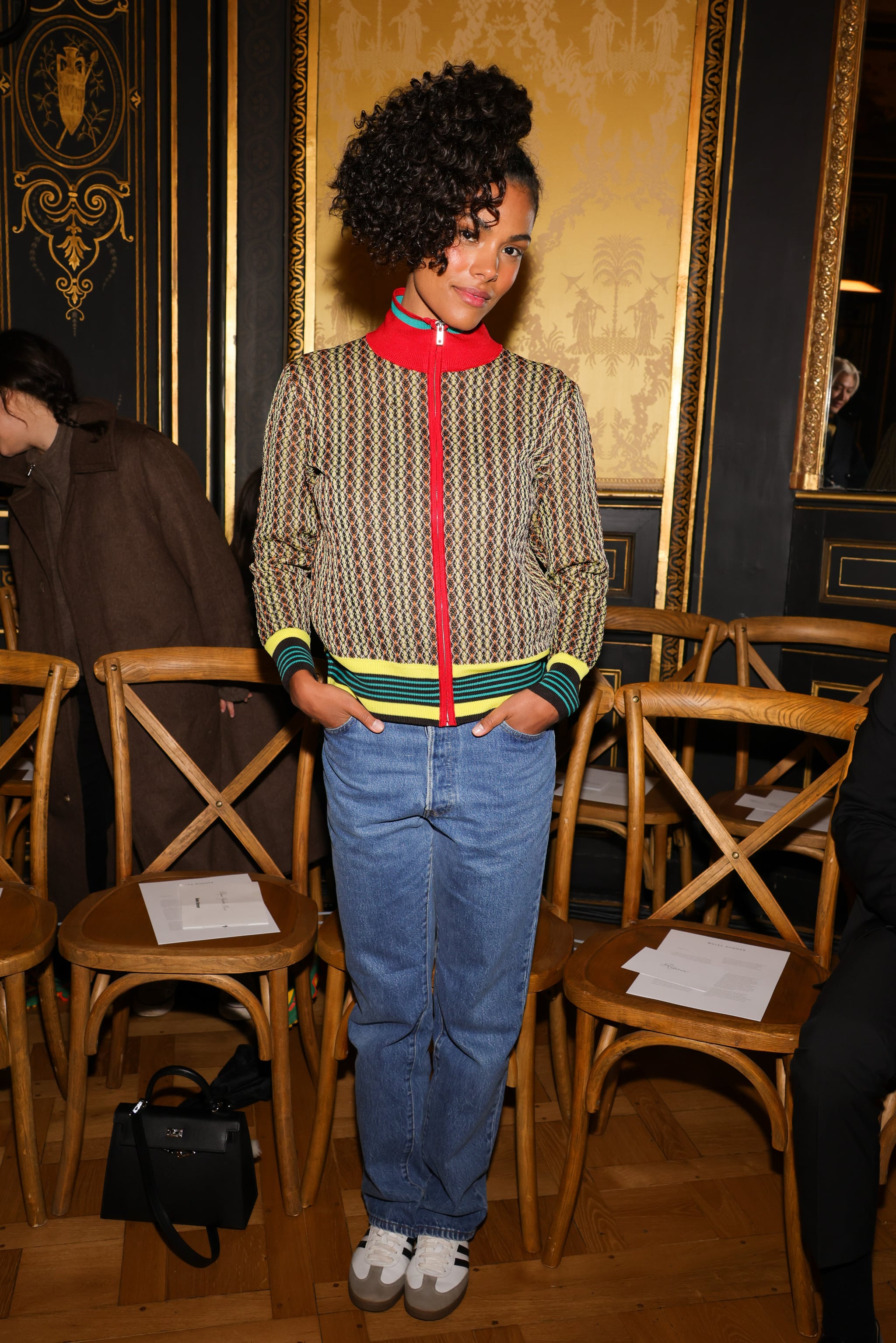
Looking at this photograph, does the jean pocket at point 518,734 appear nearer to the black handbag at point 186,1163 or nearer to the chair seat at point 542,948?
the chair seat at point 542,948

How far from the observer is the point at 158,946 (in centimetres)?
171

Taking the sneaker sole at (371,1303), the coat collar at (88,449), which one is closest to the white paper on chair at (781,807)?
the sneaker sole at (371,1303)

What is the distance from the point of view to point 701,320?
115 inches

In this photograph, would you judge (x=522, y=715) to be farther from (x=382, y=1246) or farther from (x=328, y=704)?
(x=382, y=1246)

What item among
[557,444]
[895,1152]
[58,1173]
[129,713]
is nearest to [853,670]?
[895,1152]

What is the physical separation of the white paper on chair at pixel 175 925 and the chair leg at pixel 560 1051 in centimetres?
64

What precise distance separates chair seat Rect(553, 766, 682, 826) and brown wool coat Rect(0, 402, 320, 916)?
0.75m

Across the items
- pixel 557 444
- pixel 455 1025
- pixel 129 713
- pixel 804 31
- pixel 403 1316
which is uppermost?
pixel 804 31

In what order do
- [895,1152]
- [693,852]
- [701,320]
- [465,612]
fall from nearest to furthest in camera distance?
[465,612] < [895,1152] < [701,320] < [693,852]

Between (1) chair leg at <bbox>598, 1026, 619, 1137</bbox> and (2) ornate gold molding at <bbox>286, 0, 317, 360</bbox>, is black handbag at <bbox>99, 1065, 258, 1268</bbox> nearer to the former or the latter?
(1) chair leg at <bbox>598, 1026, 619, 1137</bbox>

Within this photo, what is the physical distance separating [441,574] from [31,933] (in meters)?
0.99

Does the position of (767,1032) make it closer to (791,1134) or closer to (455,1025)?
(791,1134)

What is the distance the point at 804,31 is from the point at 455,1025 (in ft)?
8.95

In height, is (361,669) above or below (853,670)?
above
